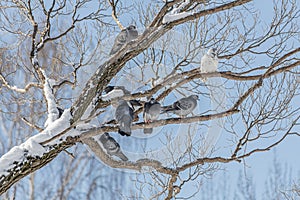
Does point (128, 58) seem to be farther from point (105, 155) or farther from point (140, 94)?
point (105, 155)

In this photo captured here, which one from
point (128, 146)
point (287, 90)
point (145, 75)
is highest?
point (287, 90)

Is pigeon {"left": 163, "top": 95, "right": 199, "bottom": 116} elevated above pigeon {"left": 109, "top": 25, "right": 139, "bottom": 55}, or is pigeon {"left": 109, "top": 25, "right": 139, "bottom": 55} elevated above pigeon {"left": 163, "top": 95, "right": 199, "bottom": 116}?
pigeon {"left": 109, "top": 25, "right": 139, "bottom": 55}

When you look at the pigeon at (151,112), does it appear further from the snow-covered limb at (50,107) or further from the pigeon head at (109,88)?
the snow-covered limb at (50,107)

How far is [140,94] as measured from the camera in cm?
145

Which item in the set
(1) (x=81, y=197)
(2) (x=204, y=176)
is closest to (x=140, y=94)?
(2) (x=204, y=176)

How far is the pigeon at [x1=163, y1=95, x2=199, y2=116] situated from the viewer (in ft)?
4.40

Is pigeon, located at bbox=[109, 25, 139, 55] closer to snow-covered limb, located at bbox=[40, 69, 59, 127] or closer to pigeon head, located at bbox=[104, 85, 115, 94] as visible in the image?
pigeon head, located at bbox=[104, 85, 115, 94]

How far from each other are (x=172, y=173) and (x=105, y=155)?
0.71 metres

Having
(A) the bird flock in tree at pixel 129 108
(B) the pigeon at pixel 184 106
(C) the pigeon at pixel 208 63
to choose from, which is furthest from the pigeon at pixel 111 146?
(C) the pigeon at pixel 208 63

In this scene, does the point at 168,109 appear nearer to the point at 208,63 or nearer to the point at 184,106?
the point at 184,106

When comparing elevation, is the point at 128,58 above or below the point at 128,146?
above

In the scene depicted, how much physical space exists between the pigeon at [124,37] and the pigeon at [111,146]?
32cm

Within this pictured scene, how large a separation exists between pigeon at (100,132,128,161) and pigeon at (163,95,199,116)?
0.24m

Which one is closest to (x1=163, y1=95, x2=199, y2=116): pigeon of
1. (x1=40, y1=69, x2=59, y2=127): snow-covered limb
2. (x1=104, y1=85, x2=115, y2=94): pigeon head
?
(x1=104, y1=85, x2=115, y2=94): pigeon head
